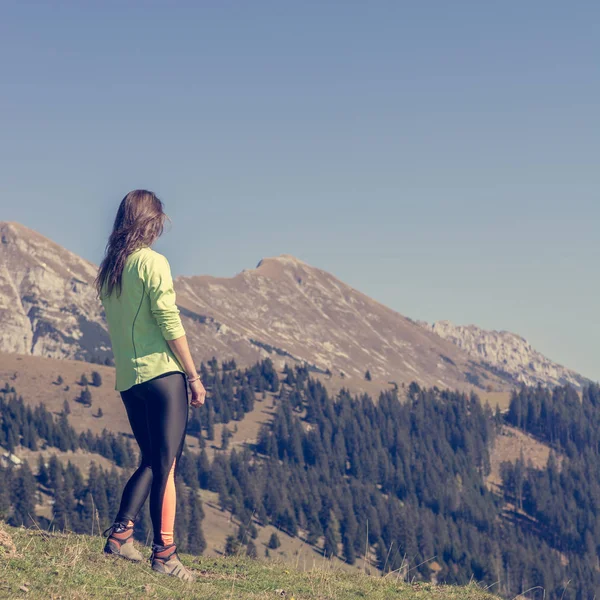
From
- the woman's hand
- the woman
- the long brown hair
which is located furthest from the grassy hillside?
the long brown hair

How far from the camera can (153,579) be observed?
11523 millimetres

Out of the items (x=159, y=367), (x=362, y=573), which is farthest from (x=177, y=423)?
(x=362, y=573)

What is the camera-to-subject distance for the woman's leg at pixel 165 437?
1192 centimetres

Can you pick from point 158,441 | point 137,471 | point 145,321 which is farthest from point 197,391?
point 137,471

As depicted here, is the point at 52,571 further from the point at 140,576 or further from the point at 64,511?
the point at 64,511

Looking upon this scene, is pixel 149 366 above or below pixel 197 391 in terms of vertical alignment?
above

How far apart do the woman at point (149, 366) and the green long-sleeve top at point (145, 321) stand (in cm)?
1

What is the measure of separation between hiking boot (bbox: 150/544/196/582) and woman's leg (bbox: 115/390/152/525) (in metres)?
0.59

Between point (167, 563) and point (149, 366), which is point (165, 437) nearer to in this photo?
point (149, 366)

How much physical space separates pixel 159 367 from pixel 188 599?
117 inches

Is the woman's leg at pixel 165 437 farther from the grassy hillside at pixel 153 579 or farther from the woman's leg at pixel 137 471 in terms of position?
the grassy hillside at pixel 153 579

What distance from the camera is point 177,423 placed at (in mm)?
12062

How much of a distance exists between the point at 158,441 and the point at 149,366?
1020 mm

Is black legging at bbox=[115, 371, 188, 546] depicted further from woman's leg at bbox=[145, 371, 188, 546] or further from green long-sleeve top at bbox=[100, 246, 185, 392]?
green long-sleeve top at bbox=[100, 246, 185, 392]
